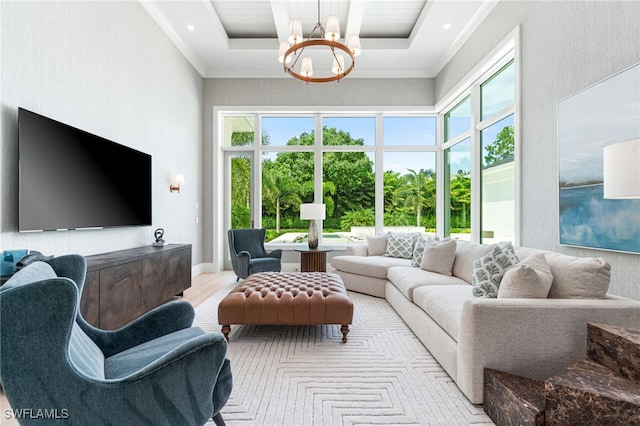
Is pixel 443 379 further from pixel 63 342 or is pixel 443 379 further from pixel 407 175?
pixel 407 175

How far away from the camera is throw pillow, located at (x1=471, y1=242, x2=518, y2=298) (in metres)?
2.19

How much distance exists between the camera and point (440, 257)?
3473 millimetres

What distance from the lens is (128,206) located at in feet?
11.1

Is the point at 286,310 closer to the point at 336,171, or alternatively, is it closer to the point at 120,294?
the point at 120,294

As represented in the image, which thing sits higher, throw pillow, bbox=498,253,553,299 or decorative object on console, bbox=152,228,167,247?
decorative object on console, bbox=152,228,167,247

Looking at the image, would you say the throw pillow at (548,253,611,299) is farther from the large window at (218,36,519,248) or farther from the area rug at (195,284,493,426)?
the large window at (218,36,519,248)

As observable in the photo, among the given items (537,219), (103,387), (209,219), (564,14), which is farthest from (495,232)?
(209,219)

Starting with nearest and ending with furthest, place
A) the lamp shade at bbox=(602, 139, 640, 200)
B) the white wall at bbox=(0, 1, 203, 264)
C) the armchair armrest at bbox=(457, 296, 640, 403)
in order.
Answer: the lamp shade at bbox=(602, 139, 640, 200)
the armchair armrest at bbox=(457, 296, 640, 403)
the white wall at bbox=(0, 1, 203, 264)

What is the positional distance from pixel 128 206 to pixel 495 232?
437cm

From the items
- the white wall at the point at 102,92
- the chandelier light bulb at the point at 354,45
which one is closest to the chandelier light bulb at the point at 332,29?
the chandelier light bulb at the point at 354,45

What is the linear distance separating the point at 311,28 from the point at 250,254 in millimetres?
3632

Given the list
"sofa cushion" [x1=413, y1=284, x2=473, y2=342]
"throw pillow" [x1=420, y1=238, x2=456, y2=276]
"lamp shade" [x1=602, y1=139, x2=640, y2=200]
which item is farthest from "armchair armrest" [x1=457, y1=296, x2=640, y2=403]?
"throw pillow" [x1=420, y1=238, x2=456, y2=276]

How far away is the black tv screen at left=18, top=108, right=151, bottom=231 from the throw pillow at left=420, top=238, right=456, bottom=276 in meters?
3.32

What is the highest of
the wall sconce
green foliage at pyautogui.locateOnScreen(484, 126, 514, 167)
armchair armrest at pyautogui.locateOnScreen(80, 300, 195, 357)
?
green foliage at pyautogui.locateOnScreen(484, 126, 514, 167)
